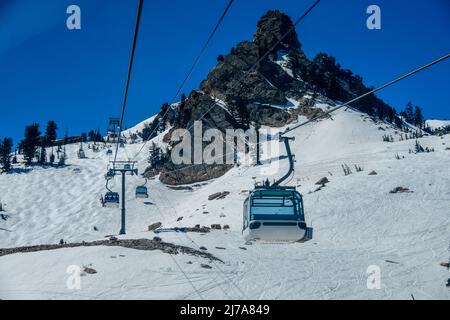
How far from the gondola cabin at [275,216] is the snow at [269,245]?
6480 millimetres

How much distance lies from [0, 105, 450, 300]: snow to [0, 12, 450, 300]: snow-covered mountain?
12 centimetres

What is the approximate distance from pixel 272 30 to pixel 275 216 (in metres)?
115

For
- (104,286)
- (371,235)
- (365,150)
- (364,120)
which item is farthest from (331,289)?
(364,120)

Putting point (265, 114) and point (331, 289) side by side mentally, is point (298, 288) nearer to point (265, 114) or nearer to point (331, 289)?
point (331, 289)

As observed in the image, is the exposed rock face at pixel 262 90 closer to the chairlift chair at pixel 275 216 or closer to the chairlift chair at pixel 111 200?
the chairlift chair at pixel 111 200

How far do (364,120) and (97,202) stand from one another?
57619mm

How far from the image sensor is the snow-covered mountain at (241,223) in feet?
76.9

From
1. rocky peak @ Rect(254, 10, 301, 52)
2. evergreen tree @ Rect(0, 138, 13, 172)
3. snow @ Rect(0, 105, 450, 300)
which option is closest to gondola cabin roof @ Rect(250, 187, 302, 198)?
snow @ Rect(0, 105, 450, 300)

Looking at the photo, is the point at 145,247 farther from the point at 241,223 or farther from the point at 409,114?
the point at 409,114

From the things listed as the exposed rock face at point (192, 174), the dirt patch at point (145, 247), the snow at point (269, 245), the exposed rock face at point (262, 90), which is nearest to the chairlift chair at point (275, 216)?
the snow at point (269, 245)

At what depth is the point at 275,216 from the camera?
16312mm

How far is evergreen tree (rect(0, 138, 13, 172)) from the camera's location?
88.0 metres
